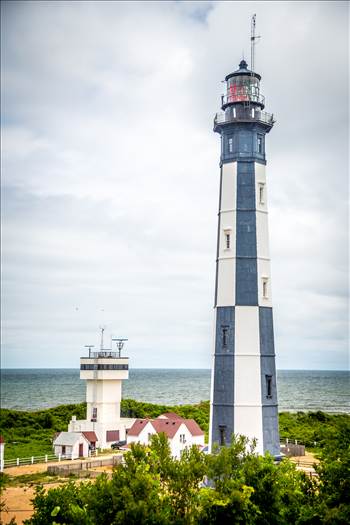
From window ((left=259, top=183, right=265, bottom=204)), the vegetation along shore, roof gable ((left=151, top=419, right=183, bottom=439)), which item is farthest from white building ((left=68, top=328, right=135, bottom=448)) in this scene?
the vegetation along shore

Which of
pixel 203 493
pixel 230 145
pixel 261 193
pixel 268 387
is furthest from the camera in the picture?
pixel 230 145

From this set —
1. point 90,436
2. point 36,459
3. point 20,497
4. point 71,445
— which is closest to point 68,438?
point 71,445

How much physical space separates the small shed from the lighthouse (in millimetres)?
15432

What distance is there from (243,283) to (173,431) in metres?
14.3

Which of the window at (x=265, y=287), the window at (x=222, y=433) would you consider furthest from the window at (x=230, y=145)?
the window at (x=222, y=433)

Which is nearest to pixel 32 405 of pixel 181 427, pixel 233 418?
pixel 181 427

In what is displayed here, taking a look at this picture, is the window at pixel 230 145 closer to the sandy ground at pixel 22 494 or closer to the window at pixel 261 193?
the window at pixel 261 193

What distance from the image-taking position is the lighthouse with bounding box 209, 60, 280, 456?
91.5 feet

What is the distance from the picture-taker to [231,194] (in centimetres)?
2950

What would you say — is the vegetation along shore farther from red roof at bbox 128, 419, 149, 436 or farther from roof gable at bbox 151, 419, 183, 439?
red roof at bbox 128, 419, 149, 436

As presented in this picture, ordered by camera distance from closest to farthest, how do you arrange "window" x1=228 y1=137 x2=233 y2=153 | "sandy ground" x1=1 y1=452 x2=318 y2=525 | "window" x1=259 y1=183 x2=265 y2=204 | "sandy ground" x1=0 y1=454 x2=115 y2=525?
"sandy ground" x1=0 y1=454 x2=115 y2=525 → "sandy ground" x1=1 y1=452 x2=318 y2=525 → "window" x1=259 y1=183 x2=265 y2=204 → "window" x1=228 y1=137 x2=233 y2=153

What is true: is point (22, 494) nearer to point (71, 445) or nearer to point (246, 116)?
point (71, 445)

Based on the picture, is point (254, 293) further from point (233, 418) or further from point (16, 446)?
point (16, 446)

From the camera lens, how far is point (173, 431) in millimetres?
39812
